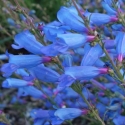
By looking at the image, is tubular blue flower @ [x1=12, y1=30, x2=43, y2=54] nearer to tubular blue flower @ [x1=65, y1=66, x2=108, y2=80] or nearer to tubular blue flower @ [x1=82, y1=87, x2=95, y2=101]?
tubular blue flower @ [x1=65, y1=66, x2=108, y2=80]

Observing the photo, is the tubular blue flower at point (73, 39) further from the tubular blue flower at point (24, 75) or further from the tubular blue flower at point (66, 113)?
the tubular blue flower at point (24, 75)

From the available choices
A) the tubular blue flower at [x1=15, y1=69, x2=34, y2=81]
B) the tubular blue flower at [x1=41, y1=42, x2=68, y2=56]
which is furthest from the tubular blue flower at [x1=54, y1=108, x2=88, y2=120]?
the tubular blue flower at [x1=41, y1=42, x2=68, y2=56]

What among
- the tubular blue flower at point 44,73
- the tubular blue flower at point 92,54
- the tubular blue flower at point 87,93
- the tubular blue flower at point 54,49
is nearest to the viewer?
the tubular blue flower at point 54,49

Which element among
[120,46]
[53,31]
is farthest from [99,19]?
[53,31]

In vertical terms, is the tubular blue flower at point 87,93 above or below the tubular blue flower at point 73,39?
below

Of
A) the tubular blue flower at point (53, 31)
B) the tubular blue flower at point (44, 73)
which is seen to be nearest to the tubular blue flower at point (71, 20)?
the tubular blue flower at point (53, 31)

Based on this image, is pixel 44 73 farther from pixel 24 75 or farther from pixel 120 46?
pixel 24 75
